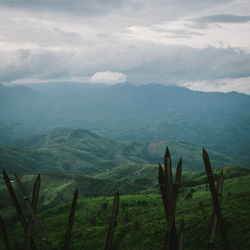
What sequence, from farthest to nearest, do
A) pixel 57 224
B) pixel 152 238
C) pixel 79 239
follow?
pixel 57 224 → pixel 79 239 → pixel 152 238

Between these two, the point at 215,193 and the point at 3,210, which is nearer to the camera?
the point at 215,193

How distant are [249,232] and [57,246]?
24.6 metres

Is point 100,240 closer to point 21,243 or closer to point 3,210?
point 21,243

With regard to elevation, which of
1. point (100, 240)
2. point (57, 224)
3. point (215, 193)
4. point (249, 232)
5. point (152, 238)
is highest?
point (215, 193)

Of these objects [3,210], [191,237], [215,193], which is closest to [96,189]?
[3,210]

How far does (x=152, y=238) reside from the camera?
2916cm

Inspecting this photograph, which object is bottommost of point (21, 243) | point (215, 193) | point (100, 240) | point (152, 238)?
point (21, 243)

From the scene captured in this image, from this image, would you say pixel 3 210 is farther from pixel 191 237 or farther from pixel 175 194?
pixel 175 194

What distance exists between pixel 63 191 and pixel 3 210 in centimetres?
4407

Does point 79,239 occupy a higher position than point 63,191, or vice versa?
point 79,239

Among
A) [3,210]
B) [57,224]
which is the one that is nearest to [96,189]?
[3,210]

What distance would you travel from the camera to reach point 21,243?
38406mm

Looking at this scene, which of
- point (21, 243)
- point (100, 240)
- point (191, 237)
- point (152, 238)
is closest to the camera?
point (191, 237)

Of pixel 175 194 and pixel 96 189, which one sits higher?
pixel 175 194
